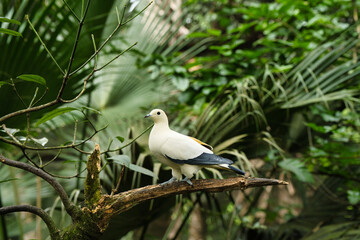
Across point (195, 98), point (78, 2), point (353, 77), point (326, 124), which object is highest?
point (78, 2)

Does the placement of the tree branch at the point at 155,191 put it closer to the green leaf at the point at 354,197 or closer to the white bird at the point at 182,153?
the white bird at the point at 182,153

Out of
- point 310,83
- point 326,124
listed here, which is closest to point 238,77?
point 310,83

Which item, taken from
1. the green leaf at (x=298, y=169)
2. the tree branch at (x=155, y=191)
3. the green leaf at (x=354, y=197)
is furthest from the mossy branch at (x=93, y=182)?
the green leaf at (x=354, y=197)

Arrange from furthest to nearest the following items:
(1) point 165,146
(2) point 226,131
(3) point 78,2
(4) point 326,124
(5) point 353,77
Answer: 1. (4) point 326,124
2. (5) point 353,77
3. (2) point 226,131
4. (3) point 78,2
5. (1) point 165,146

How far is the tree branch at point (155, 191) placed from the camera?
2.53 ft

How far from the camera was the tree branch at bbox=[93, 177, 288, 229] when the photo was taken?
2.53 ft

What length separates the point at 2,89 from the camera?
0.99 m

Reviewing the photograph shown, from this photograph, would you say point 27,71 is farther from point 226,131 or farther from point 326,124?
point 326,124

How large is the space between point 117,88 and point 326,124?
114cm

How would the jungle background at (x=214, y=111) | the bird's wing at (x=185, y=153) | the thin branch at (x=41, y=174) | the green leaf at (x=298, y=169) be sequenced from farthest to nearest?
1. the green leaf at (x=298, y=169)
2. the jungle background at (x=214, y=111)
3. the bird's wing at (x=185, y=153)
4. the thin branch at (x=41, y=174)

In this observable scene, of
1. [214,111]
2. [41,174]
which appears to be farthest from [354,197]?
[41,174]

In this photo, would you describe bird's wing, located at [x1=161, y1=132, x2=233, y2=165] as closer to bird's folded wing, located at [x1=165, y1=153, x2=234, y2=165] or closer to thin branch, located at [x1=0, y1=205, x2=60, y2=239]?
bird's folded wing, located at [x1=165, y1=153, x2=234, y2=165]

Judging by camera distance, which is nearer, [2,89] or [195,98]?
[2,89]

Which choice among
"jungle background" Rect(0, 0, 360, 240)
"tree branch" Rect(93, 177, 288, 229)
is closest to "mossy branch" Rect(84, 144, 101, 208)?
"tree branch" Rect(93, 177, 288, 229)
